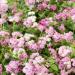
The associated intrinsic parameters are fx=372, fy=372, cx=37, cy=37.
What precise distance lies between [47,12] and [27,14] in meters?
0.27

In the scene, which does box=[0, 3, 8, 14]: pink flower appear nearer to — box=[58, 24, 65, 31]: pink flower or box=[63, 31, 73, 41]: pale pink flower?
box=[58, 24, 65, 31]: pink flower

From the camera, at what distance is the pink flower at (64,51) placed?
3.89 meters

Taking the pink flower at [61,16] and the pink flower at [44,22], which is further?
the pink flower at [61,16]

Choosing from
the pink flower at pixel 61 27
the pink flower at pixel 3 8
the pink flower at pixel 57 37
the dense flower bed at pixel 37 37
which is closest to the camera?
the dense flower bed at pixel 37 37

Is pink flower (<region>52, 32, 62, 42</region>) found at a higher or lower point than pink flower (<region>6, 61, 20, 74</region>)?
higher

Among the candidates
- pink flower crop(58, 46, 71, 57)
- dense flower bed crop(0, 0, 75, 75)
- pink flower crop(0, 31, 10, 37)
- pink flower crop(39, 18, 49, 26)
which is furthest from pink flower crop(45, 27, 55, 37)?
pink flower crop(0, 31, 10, 37)

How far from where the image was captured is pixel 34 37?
13.8 ft

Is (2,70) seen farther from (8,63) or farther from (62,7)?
(62,7)

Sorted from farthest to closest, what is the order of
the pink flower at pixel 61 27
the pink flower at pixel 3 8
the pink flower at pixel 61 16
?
the pink flower at pixel 3 8 < the pink flower at pixel 61 16 < the pink flower at pixel 61 27

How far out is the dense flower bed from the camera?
3.82 m

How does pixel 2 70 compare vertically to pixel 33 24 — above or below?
below

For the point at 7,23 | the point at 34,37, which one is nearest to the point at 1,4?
the point at 7,23

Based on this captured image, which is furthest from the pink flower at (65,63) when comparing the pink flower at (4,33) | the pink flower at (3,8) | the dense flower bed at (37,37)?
the pink flower at (3,8)

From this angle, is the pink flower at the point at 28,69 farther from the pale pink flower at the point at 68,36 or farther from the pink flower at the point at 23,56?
the pale pink flower at the point at 68,36
